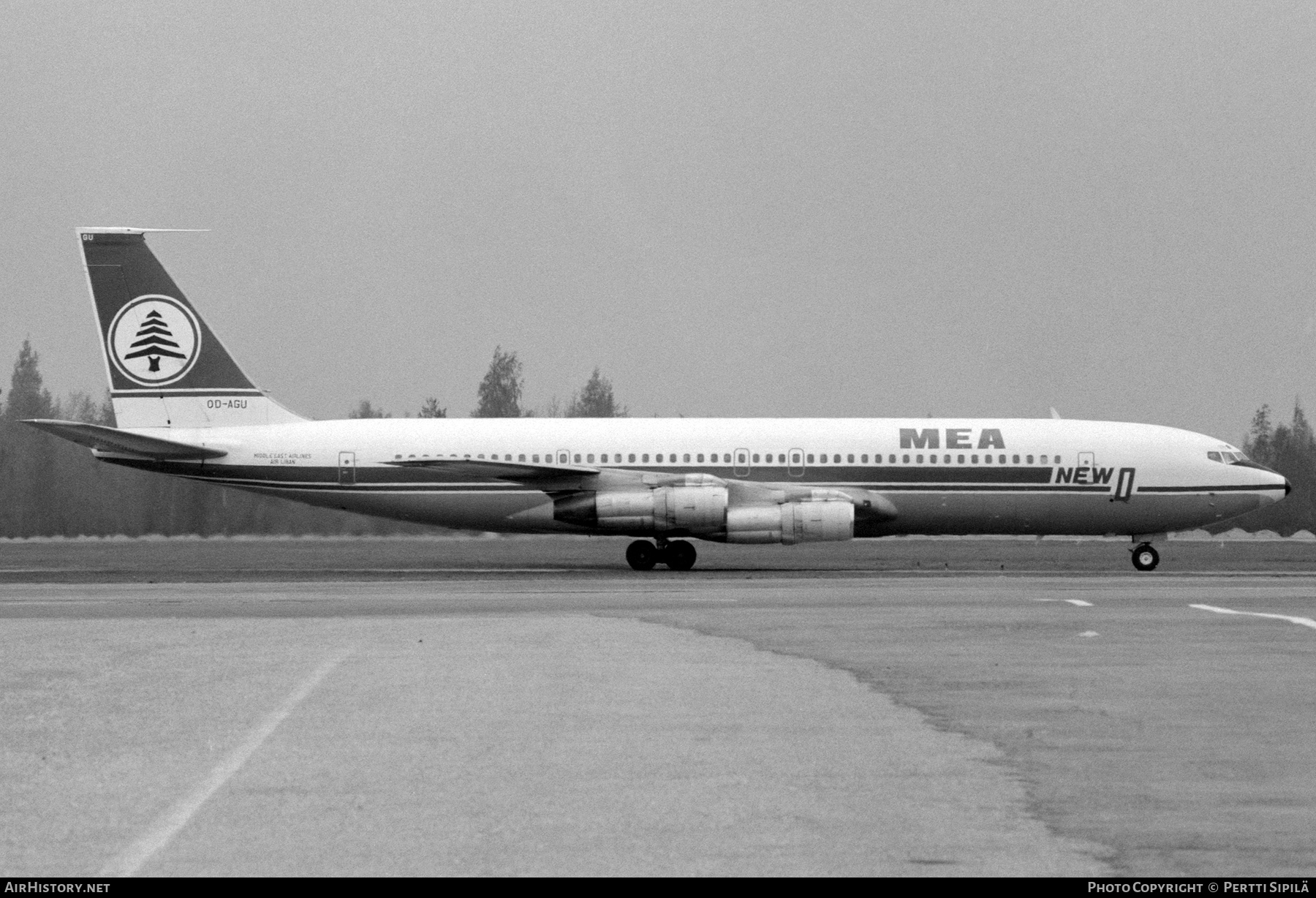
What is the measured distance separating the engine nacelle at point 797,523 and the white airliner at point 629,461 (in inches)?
13.9

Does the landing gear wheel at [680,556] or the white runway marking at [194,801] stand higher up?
the landing gear wheel at [680,556]

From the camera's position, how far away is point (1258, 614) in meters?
22.6

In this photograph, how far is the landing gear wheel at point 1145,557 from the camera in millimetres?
39987

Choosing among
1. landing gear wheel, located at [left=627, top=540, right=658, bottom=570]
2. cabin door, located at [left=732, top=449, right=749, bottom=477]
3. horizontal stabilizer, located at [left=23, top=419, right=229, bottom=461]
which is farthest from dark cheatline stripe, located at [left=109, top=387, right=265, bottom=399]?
cabin door, located at [left=732, top=449, right=749, bottom=477]

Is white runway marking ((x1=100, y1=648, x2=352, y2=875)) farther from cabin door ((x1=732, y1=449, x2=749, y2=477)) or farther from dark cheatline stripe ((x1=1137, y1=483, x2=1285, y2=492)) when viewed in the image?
dark cheatline stripe ((x1=1137, y1=483, x2=1285, y2=492))

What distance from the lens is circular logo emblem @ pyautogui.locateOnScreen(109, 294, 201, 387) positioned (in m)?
42.1

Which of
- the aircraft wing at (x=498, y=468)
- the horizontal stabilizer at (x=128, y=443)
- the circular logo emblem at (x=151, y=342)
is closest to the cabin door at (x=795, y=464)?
the aircraft wing at (x=498, y=468)

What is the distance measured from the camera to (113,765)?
406 inches

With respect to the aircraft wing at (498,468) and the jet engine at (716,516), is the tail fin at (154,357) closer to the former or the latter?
the aircraft wing at (498,468)

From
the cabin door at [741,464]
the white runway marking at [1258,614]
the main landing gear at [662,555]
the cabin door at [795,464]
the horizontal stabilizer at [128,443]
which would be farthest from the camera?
the cabin door at [741,464]

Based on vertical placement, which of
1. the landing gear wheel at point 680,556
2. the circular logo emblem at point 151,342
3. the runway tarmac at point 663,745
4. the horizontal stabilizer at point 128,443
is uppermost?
the circular logo emblem at point 151,342

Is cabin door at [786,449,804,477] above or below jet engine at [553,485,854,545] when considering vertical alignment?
above

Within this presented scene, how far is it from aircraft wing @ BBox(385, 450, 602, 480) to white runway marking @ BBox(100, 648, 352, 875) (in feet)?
83.9

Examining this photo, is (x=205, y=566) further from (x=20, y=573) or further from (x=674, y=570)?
(x=674, y=570)
